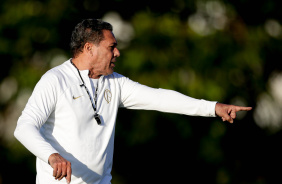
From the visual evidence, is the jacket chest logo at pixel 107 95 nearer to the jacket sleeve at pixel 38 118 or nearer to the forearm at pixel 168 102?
the forearm at pixel 168 102

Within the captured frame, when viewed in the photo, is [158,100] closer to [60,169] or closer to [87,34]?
[87,34]

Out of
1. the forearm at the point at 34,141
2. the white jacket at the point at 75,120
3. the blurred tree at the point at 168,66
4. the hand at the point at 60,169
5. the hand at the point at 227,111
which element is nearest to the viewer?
the hand at the point at 60,169

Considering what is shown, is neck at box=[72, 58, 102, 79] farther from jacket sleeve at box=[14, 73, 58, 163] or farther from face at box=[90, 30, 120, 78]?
jacket sleeve at box=[14, 73, 58, 163]

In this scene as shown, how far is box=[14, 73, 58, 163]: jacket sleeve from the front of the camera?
441 cm

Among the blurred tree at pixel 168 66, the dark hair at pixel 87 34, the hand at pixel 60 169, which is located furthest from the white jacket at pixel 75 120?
the blurred tree at pixel 168 66

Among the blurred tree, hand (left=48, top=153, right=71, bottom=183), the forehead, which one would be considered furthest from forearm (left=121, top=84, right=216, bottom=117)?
the blurred tree

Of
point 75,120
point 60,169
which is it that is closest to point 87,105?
point 75,120

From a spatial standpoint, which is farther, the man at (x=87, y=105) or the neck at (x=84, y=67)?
the neck at (x=84, y=67)

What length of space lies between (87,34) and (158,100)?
845 millimetres

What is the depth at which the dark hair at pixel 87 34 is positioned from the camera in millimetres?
5398

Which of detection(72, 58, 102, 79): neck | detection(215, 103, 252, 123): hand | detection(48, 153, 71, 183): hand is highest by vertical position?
detection(72, 58, 102, 79): neck

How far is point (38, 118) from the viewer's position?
4.65 metres

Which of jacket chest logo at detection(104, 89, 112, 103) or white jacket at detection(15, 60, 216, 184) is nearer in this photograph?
white jacket at detection(15, 60, 216, 184)

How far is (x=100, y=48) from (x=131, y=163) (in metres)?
8.03
